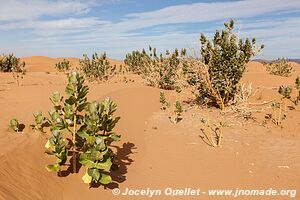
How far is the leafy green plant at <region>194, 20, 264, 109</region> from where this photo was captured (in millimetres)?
8867

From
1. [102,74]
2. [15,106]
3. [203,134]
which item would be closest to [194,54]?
[203,134]

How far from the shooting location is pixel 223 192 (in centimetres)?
461

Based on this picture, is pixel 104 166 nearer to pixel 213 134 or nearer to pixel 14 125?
pixel 14 125

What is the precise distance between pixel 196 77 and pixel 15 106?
5254 mm

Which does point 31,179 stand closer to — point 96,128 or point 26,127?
point 96,128

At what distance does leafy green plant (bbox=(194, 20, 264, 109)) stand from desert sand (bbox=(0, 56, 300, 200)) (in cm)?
95

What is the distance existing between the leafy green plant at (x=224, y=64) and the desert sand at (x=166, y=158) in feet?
3.12

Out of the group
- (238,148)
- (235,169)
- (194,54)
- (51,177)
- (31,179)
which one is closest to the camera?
(31,179)

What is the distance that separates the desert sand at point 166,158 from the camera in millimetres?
4277

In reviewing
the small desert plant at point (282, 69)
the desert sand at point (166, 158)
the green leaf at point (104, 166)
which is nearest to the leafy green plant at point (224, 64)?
the desert sand at point (166, 158)

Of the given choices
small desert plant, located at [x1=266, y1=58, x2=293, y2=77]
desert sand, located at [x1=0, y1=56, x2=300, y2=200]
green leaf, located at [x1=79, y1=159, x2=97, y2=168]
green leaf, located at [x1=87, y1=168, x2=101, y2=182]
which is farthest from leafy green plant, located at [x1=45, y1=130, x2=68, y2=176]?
small desert plant, located at [x1=266, y1=58, x2=293, y2=77]

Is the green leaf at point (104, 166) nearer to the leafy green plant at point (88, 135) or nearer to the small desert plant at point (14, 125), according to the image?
the leafy green plant at point (88, 135)

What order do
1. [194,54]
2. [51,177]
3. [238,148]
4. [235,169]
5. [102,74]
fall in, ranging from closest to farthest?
[51,177]
[235,169]
[238,148]
[194,54]
[102,74]

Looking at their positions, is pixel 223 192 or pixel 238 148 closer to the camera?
pixel 223 192
